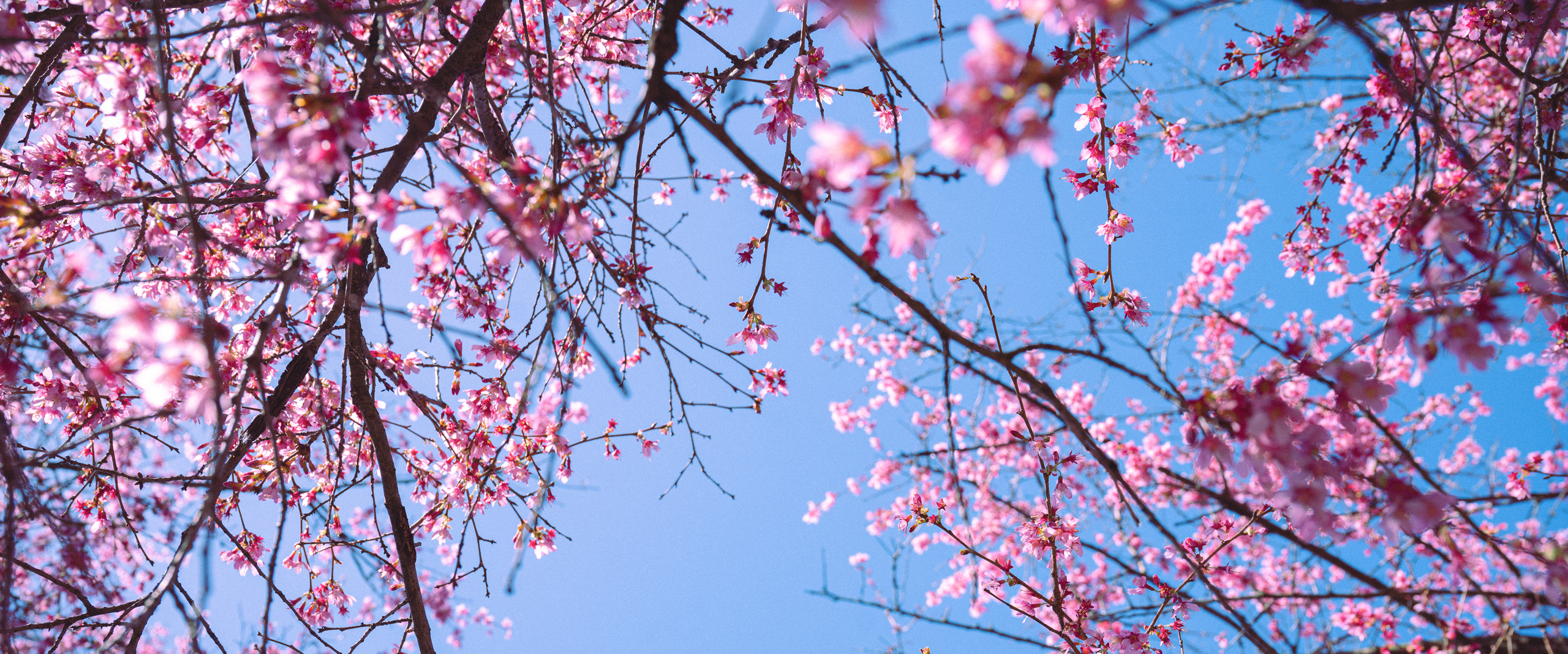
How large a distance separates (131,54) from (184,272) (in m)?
0.75

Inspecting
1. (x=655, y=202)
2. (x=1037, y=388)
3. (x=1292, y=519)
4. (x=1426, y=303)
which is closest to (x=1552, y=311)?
(x=1426, y=303)

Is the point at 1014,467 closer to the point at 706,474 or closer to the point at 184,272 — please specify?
the point at 706,474

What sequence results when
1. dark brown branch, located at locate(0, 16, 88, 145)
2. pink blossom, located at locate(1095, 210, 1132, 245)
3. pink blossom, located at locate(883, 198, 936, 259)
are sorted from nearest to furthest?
pink blossom, located at locate(883, 198, 936, 259)
dark brown branch, located at locate(0, 16, 88, 145)
pink blossom, located at locate(1095, 210, 1132, 245)

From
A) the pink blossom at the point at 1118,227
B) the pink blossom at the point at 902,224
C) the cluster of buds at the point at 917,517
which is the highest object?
the pink blossom at the point at 1118,227

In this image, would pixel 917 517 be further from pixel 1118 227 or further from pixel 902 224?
pixel 902 224

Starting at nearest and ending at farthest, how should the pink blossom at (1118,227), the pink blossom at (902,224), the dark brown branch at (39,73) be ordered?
the pink blossom at (902,224) → the dark brown branch at (39,73) → the pink blossom at (1118,227)

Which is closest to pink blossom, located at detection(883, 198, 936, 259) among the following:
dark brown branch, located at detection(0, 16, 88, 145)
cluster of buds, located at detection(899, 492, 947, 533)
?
cluster of buds, located at detection(899, 492, 947, 533)

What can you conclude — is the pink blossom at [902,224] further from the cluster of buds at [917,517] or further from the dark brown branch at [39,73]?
the dark brown branch at [39,73]

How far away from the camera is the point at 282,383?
2232mm

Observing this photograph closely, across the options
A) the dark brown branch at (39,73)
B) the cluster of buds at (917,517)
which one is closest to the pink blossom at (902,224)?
the cluster of buds at (917,517)

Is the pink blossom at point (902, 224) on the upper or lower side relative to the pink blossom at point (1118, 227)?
lower

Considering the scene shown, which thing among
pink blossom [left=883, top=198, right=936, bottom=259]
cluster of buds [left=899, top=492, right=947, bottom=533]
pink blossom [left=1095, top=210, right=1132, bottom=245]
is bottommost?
pink blossom [left=883, top=198, right=936, bottom=259]

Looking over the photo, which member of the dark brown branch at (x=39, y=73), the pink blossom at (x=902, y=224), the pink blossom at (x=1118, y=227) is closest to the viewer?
the pink blossom at (x=902, y=224)

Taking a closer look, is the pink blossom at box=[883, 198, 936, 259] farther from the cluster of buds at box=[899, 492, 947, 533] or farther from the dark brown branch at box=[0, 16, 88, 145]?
the dark brown branch at box=[0, 16, 88, 145]
